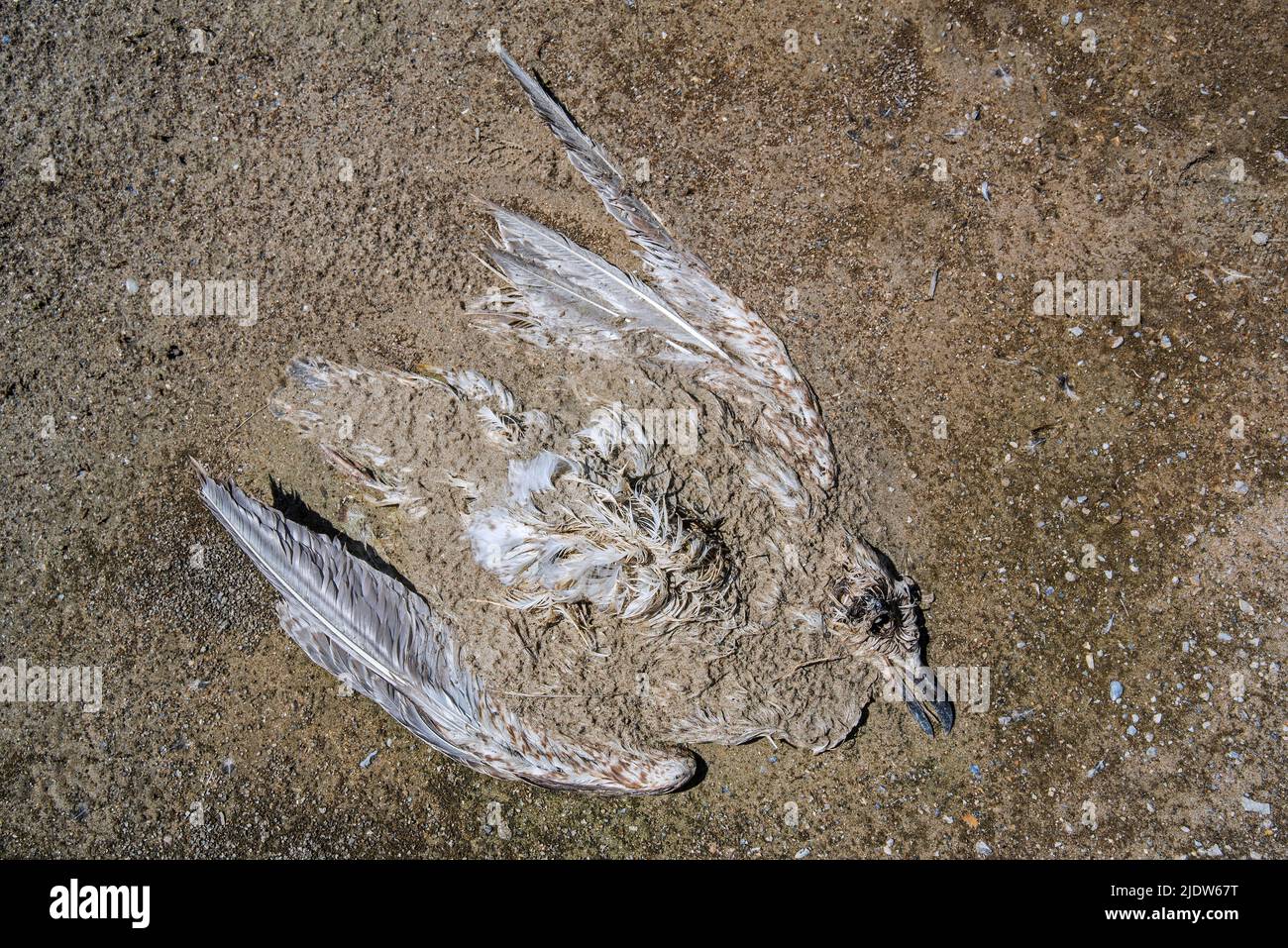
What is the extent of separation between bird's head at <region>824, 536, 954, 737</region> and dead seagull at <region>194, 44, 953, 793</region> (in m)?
0.01

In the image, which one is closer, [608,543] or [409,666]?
[608,543]

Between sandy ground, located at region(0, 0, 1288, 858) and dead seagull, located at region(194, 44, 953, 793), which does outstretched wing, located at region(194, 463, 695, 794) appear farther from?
sandy ground, located at region(0, 0, 1288, 858)

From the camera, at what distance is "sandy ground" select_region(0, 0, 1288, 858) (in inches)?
179

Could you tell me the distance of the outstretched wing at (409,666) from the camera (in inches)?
164

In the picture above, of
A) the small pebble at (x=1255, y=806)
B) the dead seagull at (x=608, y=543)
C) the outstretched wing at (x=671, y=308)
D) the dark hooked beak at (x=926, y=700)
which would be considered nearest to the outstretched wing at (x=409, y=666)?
the dead seagull at (x=608, y=543)

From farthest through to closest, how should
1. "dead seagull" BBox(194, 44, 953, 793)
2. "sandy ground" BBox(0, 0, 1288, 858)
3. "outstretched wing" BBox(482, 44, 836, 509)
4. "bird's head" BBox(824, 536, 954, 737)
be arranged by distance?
"sandy ground" BBox(0, 0, 1288, 858)
"outstretched wing" BBox(482, 44, 836, 509)
"bird's head" BBox(824, 536, 954, 737)
"dead seagull" BBox(194, 44, 953, 793)

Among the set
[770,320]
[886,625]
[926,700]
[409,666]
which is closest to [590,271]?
[770,320]

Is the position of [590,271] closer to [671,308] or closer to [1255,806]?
[671,308]

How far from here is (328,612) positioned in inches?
164

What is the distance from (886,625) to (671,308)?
2105 millimetres

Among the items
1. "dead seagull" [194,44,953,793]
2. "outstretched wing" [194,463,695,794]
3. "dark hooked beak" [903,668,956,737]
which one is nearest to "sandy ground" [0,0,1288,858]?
"dark hooked beak" [903,668,956,737]

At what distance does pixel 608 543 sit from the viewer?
3.74m

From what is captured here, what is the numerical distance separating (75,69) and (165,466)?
2.44m
